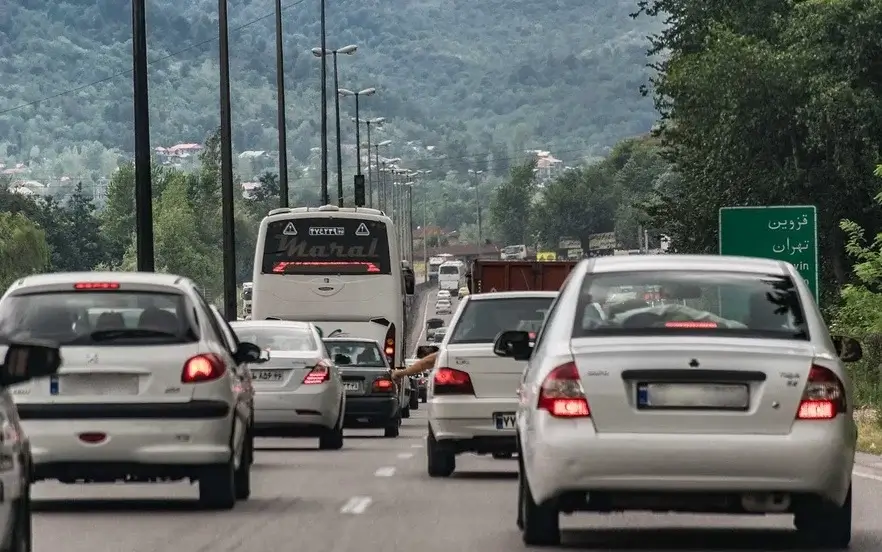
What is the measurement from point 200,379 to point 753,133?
160 feet

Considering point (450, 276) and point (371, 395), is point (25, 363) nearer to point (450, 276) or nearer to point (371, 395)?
point (371, 395)

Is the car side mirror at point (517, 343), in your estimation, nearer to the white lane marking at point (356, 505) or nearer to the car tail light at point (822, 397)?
the white lane marking at point (356, 505)

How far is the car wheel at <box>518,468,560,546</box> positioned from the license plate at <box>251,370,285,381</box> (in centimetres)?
1331

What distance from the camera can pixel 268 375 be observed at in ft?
A: 85.1

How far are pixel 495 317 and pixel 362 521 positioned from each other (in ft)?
17.8

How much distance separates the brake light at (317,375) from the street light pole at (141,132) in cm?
790

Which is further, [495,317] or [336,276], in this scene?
[336,276]

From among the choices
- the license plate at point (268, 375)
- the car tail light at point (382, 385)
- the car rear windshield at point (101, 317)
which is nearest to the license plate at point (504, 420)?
the car rear windshield at point (101, 317)

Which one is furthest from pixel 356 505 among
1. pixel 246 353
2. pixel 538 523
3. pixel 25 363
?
pixel 25 363

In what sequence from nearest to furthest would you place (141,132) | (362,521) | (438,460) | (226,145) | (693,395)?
(693,395)
(362,521)
(438,460)
(141,132)
(226,145)

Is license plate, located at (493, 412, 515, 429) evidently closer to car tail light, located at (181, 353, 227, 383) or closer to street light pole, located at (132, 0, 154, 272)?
car tail light, located at (181, 353, 227, 383)

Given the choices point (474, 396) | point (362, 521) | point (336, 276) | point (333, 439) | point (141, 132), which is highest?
point (141, 132)

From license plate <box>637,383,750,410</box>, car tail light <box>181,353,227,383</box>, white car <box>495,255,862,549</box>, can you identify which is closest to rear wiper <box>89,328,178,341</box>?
car tail light <box>181,353,227,383</box>

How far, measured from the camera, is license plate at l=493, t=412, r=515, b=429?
63.9ft
